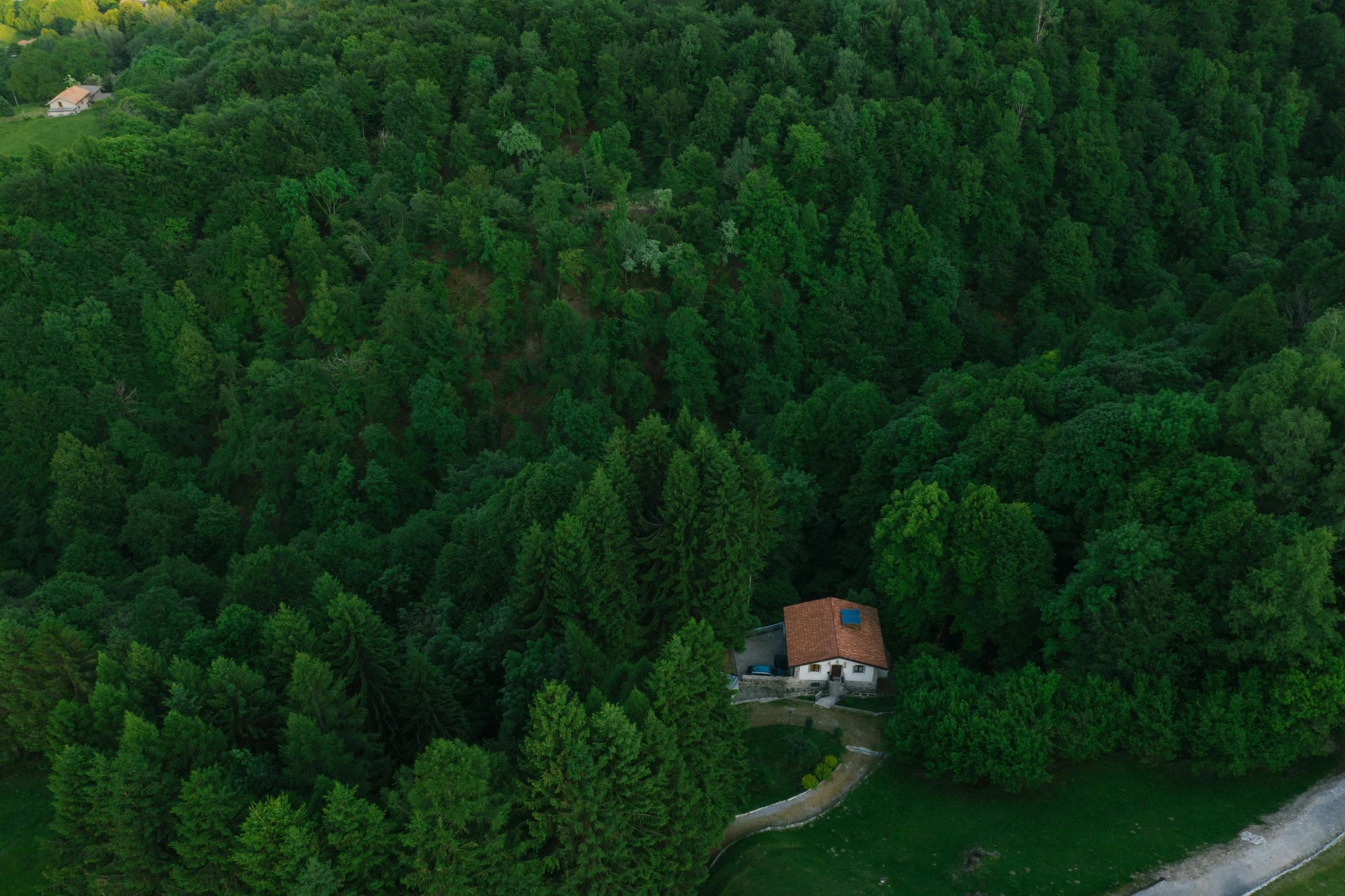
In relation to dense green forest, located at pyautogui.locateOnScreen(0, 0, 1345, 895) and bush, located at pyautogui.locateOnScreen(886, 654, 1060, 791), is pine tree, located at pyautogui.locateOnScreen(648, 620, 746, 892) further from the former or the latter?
bush, located at pyautogui.locateOnScreen(886, 654, 1060, 791)

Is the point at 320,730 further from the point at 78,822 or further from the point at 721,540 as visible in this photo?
the point at 721,540

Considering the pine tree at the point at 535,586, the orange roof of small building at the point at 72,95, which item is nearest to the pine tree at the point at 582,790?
the pine tree at the point at 535,586

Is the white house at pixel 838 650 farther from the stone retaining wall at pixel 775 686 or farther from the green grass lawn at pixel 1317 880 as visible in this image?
the green grass lawn at pixel 1317 880

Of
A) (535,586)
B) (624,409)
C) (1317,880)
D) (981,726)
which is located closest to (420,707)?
(535,586)

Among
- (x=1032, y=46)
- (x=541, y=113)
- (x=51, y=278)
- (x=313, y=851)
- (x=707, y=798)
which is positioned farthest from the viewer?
(x=1032, y=46)

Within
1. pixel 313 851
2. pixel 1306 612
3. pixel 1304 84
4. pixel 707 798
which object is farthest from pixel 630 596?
pixel 1304 84

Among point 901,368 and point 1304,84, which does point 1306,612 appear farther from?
point 1304,84

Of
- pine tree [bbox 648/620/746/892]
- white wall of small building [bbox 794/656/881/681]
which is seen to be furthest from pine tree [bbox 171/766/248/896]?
white wall of small building [bbox 794/656/881/681]

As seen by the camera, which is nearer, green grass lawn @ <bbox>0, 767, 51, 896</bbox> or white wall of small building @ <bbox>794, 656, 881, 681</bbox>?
green grass lawn @ <bbox>0, 767, 51, 896</bbox>
